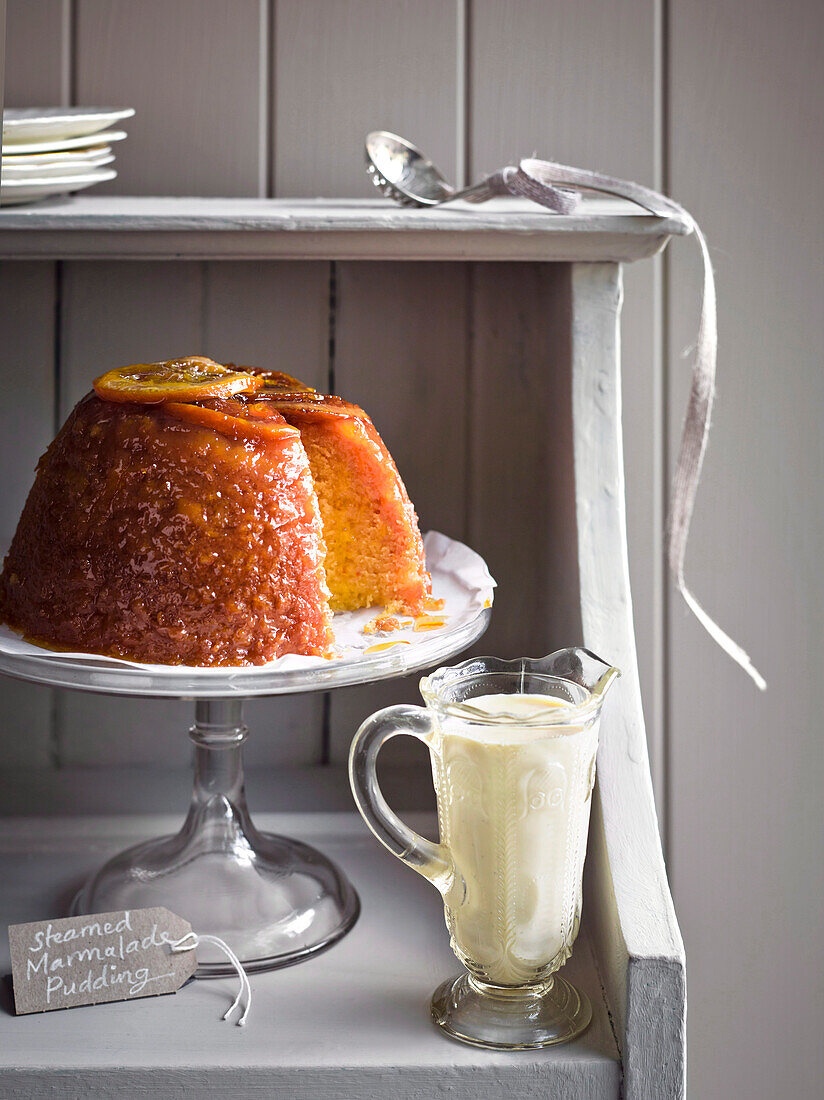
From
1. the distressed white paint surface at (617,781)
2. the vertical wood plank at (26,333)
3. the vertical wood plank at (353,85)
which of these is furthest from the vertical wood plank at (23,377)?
the distressed white paint surface at (617,781)

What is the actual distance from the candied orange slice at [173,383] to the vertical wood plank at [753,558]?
0.40m

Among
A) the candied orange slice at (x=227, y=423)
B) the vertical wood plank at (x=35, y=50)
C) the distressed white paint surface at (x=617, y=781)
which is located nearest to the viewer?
the distressed white paint surface at (x=617, y=781)

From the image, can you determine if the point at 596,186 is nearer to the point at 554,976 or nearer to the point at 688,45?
the point at 688,45

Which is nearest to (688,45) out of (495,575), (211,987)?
(495,575)

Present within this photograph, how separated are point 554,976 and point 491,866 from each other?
0.35 feet

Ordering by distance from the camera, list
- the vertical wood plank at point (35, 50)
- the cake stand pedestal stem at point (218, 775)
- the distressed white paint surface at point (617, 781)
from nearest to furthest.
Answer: the distressed white paint surface at point (617, 781) → the cake stand pedestal stem at point (218, 775) → the vertical wood plank at point (35, 50)

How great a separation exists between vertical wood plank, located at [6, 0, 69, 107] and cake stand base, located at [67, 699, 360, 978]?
505 mm

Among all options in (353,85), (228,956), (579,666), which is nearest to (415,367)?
(353,85)

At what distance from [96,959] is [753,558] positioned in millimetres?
599

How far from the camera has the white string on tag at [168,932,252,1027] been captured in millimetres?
615

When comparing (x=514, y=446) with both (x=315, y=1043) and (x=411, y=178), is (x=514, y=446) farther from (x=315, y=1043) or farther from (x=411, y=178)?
(x=315, y=1043)

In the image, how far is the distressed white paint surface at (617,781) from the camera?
541 mm

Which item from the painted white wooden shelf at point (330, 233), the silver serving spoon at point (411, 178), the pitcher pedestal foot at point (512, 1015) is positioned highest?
the silver serving spoon at point (411, 178)

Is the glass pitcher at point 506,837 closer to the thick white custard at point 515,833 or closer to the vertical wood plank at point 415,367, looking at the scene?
the thick white custard at point 515,833
